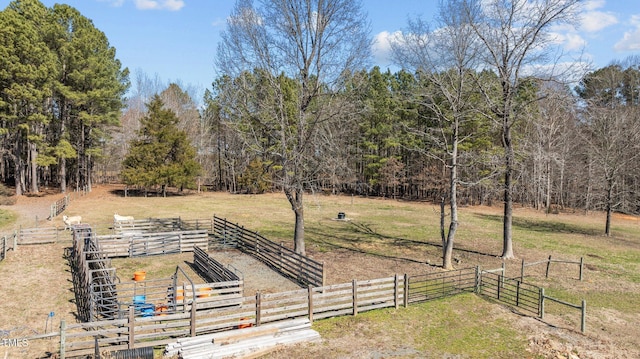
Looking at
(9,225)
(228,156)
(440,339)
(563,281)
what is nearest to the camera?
(440,339)

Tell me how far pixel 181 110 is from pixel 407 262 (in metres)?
63.2

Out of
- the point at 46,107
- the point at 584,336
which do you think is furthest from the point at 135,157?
the point at 584,336

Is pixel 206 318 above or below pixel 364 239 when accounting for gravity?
below

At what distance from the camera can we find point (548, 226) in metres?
36.4

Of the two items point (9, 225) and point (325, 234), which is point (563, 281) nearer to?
point (325, 234)

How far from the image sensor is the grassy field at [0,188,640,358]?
448 inches

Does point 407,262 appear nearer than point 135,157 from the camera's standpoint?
Yes

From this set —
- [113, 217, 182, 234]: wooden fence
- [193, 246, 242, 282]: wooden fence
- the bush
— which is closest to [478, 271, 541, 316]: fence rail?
[193, 246, 242, 282]: wooden fence

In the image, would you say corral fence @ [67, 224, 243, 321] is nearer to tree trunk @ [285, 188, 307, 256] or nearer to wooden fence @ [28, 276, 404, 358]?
wooden fence @ [28, 276, 404, 358]

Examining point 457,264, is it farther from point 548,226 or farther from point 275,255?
point 548,226

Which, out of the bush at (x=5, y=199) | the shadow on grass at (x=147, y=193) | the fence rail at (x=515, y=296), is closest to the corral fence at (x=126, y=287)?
the fence rail at (x=515, y=296)

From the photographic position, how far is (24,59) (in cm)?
4006

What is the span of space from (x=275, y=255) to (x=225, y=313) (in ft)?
24.8

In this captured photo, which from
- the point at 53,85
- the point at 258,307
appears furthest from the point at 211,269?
the point at 53,85
